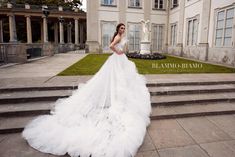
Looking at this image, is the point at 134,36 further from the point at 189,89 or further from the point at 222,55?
the point at 189,89

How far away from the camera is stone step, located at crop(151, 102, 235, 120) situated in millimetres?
3676

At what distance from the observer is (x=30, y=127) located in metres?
2.98

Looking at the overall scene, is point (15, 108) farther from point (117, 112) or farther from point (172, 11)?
point (172, 11)

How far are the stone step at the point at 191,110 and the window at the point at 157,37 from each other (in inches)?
562

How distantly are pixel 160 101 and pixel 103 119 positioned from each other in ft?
5.64

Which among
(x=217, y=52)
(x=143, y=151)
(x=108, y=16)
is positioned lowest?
(x=143, y=151)

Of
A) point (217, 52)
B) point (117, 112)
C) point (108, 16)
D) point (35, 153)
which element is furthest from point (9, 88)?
point (108, 16)

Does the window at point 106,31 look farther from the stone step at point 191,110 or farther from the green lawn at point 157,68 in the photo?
the stone step at point 191,110

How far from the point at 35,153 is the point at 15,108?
5.13ft

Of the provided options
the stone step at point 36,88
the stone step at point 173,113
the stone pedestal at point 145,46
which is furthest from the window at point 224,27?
the stone step at point 36,88

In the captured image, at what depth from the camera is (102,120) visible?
2855 millimetres

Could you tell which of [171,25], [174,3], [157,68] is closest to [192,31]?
[171,25]

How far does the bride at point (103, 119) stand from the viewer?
2422 millimetres

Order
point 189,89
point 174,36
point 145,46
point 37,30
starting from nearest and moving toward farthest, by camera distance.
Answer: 1. point 189,89
2. point 145,46
3. point 174,36
4. point 37,30
